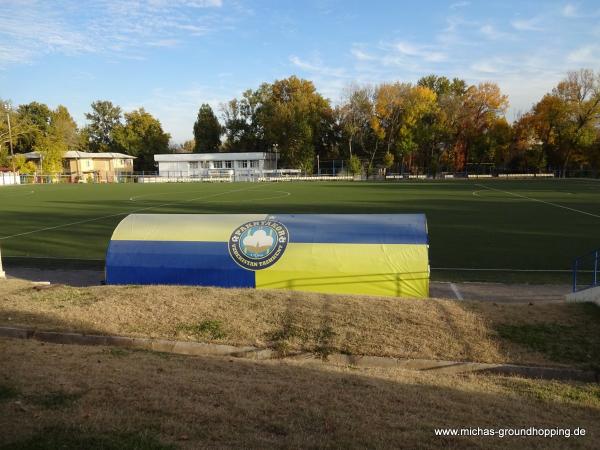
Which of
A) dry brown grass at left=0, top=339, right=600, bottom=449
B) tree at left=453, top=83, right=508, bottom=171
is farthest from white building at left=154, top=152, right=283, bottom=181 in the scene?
dry brown grass at left=0, top=339, right=600, bottom=449

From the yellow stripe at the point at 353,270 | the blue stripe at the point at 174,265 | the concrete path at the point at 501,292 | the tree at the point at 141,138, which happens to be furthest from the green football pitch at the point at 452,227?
the tree at the point at 141,138

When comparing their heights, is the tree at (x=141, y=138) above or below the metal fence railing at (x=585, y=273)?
above

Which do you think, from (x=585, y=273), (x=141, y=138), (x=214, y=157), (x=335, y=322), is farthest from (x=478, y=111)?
(x=335, y=322)

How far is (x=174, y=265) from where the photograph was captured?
12039mm

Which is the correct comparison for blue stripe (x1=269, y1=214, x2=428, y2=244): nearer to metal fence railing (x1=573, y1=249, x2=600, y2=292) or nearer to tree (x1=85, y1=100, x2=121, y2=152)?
metal fence railing (x1=573, y1=249, x2=600, y2=292)

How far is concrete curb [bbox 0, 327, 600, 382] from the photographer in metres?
7.46

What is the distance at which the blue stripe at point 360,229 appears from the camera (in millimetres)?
11594

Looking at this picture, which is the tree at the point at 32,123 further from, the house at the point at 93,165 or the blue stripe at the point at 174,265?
the blue stripe at the point at 174,265

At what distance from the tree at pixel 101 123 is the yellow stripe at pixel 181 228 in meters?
109

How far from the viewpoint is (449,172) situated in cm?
8412

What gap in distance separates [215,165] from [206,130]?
1863 centimetres

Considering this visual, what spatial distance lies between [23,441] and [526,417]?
4792 millimetres

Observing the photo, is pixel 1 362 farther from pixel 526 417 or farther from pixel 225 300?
pixel 526 417

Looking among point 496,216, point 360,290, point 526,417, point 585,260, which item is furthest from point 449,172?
point 526,417
